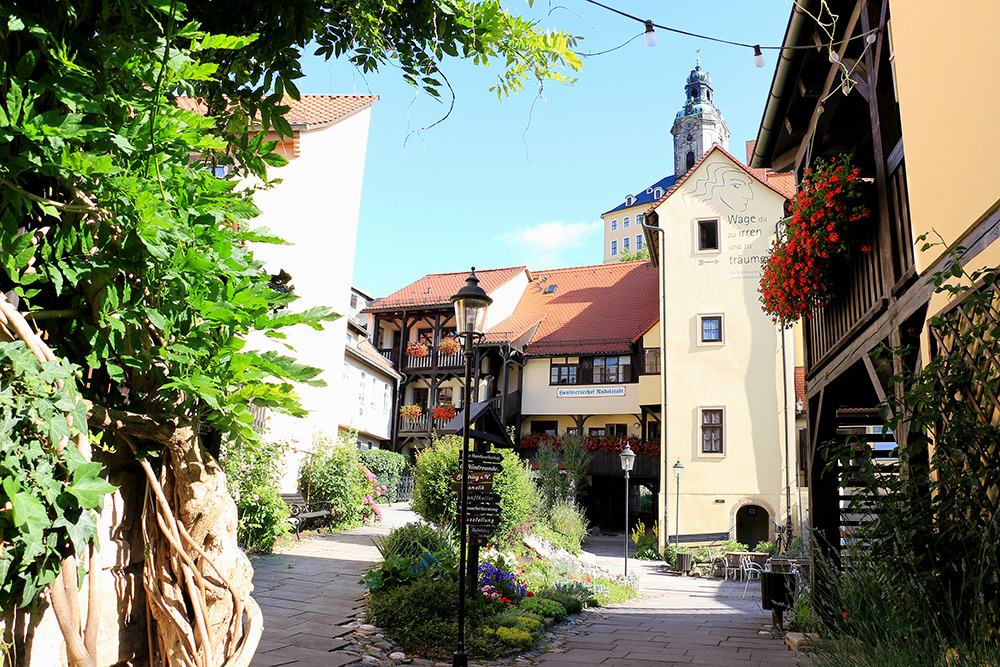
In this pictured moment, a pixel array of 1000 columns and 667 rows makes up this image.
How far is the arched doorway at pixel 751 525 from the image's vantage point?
22391 mm

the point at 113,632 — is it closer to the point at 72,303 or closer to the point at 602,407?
the point at 72,303

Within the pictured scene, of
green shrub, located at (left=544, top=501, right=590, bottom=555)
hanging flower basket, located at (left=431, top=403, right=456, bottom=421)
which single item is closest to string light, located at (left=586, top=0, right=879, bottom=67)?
green shrub, located at (left=544, top=501, right=590, bottom=555)

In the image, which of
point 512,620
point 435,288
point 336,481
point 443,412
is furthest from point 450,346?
point 512,620

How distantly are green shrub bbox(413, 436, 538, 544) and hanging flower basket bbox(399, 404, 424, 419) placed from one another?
14.9 m

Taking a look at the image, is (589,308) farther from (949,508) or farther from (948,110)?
(949,508)

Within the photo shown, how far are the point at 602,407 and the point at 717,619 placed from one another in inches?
574

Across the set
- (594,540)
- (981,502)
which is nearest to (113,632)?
(981,502)

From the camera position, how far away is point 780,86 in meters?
6.85

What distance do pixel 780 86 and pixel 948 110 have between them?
10.3 ft

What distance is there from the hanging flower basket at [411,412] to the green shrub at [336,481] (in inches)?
530

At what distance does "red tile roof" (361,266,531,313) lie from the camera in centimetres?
2933

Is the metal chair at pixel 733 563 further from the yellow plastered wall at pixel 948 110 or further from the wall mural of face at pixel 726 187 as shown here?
the yellow plastered wall at pixel 948 110

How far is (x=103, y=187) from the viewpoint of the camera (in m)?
1.37

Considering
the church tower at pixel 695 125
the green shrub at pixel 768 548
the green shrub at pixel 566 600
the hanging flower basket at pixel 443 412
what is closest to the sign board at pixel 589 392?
the hanging flower basket at pixel 443 412
